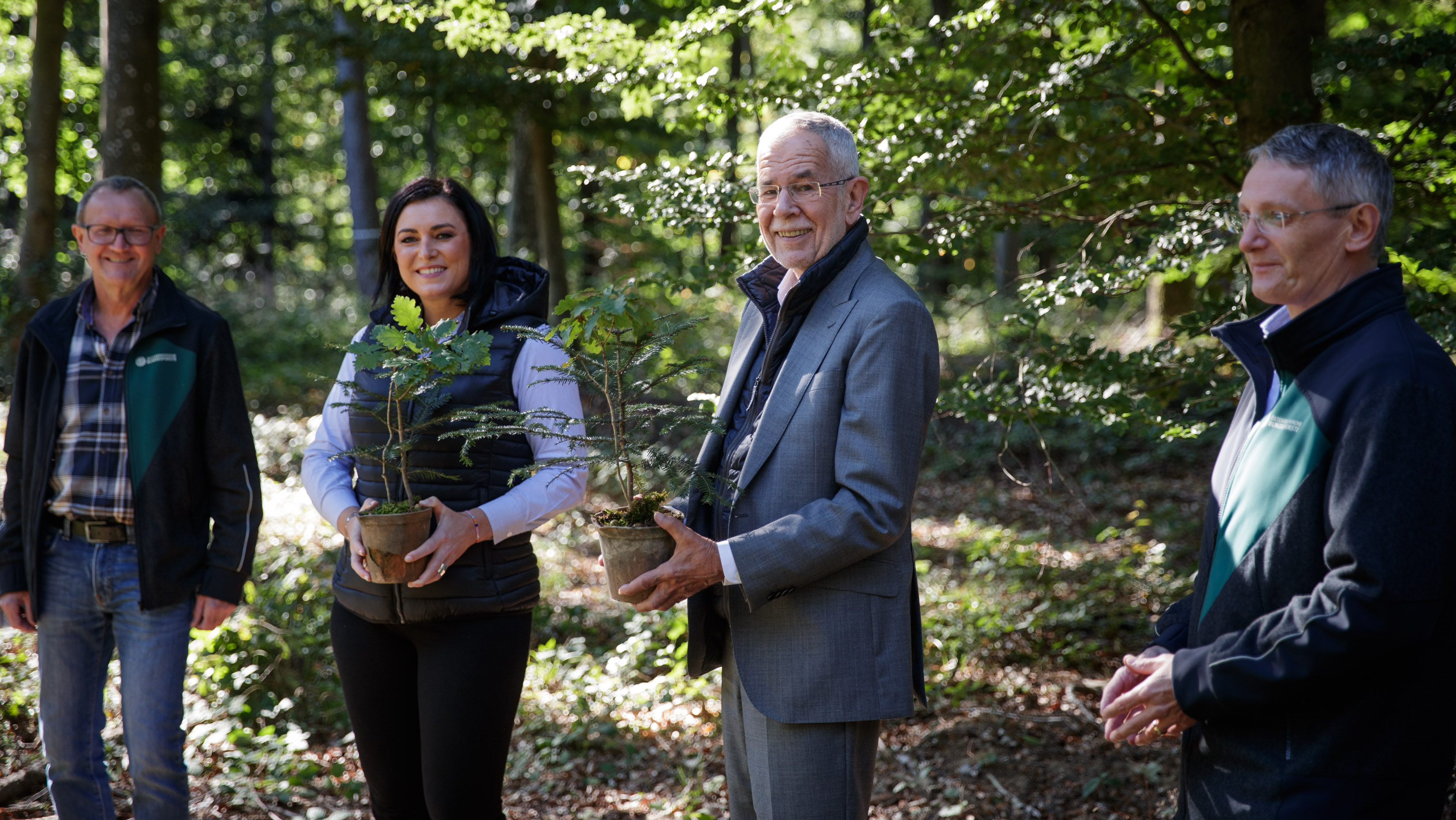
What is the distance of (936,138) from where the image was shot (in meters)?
3.91

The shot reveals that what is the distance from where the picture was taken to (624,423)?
90.0 inches

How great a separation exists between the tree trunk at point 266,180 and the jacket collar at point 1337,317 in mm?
18542

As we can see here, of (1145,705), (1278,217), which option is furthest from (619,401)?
(1278,217)

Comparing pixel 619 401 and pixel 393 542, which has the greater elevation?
pixel 619 401

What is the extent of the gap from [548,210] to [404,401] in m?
8.03

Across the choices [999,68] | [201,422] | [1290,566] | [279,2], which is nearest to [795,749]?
[1290,566]

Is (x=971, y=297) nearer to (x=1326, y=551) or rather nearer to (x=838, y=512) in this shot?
(x=838, y=512)

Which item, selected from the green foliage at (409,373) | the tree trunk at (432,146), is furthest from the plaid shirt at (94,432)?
the tree trunk at (432,146)

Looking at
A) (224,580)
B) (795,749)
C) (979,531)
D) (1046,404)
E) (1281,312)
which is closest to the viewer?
(1281,312)

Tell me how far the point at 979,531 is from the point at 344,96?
10.0 metres

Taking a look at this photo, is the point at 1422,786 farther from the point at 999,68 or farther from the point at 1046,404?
the point at 999,68

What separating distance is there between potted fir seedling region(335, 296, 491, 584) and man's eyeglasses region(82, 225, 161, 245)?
3.36 feet

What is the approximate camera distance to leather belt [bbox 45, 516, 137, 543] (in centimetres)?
293

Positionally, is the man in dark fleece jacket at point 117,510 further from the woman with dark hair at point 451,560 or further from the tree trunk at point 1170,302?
the tree trunk at point 1170,302
